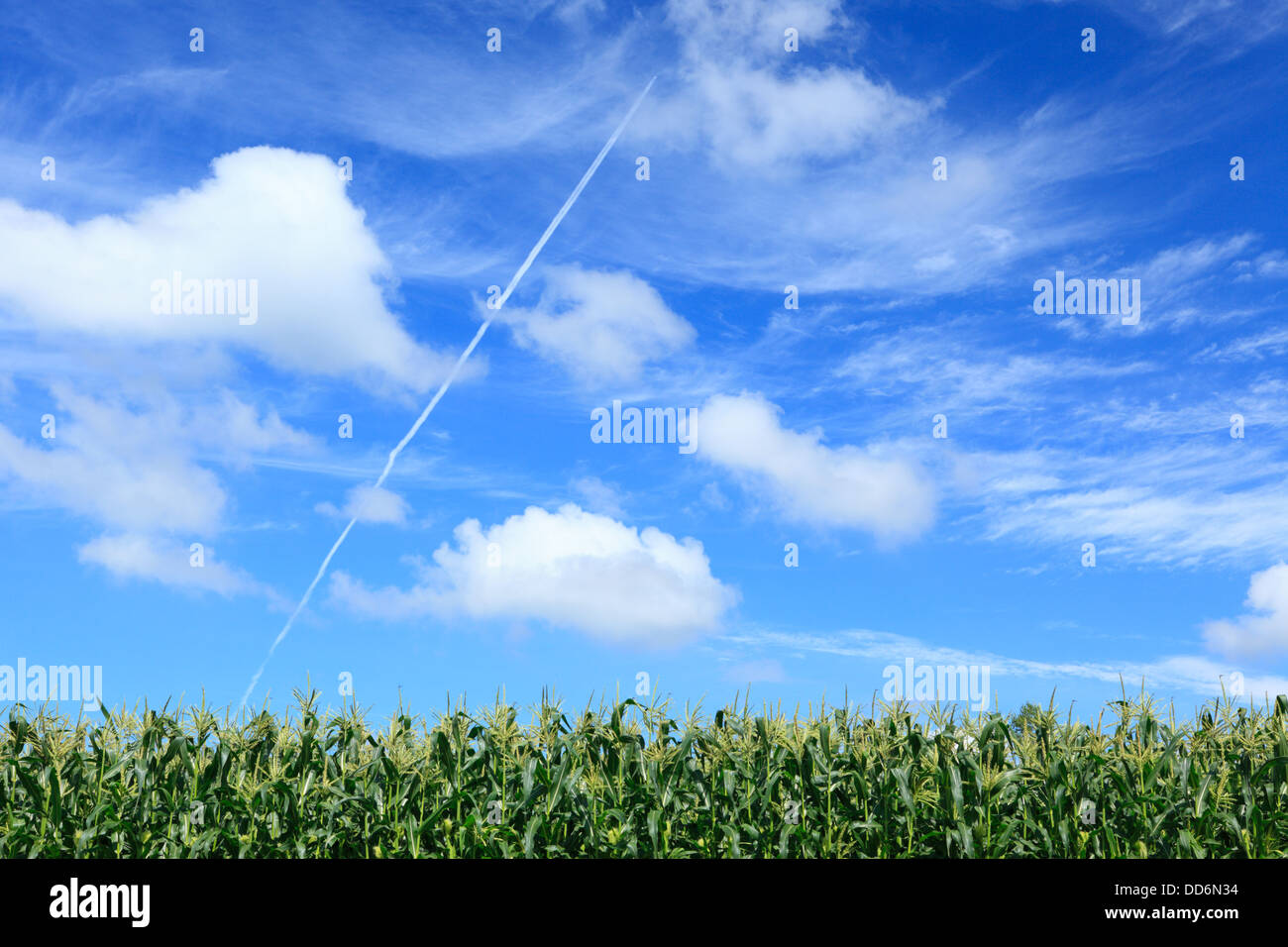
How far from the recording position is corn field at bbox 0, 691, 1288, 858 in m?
10.0

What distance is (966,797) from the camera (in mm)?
10305

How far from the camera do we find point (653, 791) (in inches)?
403

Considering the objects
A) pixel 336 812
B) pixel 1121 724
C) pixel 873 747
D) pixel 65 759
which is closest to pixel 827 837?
pixel 873 747

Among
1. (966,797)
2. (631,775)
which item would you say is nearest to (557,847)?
(631,775)

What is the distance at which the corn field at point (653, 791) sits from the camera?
10.0m
